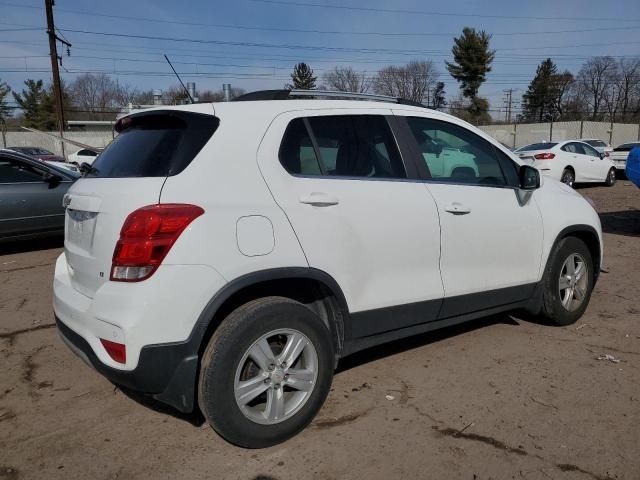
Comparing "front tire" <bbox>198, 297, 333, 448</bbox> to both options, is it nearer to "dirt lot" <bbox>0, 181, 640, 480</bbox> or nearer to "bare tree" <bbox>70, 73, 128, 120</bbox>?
"dirt lot" <bbox>0, 181, 640, 480</bbox>

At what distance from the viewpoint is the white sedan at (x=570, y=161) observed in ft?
49.5

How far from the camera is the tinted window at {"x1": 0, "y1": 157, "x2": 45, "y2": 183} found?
747 centimetres

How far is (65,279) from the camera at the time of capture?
306 cm

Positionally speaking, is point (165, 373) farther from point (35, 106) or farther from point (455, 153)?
point (35, 106)

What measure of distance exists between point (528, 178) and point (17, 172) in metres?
6.97

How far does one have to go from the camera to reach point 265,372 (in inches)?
106

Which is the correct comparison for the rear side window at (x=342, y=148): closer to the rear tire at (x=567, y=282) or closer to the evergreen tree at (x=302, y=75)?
the rear tire at (x=567, y=282)

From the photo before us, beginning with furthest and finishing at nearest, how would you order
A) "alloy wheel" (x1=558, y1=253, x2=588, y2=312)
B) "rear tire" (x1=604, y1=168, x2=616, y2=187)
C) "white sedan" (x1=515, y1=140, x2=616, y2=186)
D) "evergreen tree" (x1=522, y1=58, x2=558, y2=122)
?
"evergreen tree" (x1=522, y1=58, x2=558, y2=122) < "rear tire" (x1=604, y1=168, x2=616, y2=187) < "white sedan" (x1=515, y1=140, x2=616, y2=186) < "alloy wheel" (x1=558, y1=253, x2=588, y2=312)

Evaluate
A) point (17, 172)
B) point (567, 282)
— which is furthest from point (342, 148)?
point (17, 172)

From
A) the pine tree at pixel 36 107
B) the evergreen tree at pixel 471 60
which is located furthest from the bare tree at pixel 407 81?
the pine tree at pixel 36 107

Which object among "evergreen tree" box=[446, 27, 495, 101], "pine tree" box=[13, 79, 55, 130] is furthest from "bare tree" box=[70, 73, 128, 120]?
"evergreen tree" box=[446, 27, 495, 101]

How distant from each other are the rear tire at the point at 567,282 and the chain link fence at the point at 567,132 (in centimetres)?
3313

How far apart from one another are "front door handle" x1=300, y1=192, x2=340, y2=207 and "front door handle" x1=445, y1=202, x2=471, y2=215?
90 centimetres

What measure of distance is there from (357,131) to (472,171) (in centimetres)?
107
